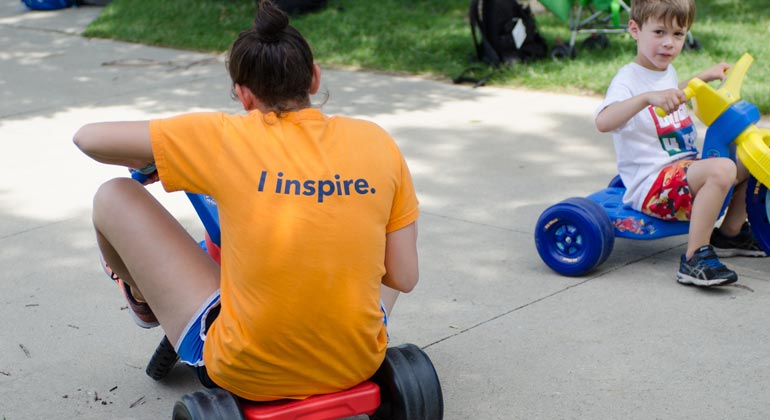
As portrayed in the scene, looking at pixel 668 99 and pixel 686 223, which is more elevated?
pixel 668 99

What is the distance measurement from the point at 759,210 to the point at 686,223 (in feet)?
0.90

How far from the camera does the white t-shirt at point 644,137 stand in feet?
12.7

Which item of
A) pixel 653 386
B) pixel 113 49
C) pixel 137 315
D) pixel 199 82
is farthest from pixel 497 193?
pixel 113 49

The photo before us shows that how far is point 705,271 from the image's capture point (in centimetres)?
363

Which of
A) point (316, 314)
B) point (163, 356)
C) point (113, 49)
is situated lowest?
point (113, 49)

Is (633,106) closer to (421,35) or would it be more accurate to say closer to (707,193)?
(707,193)

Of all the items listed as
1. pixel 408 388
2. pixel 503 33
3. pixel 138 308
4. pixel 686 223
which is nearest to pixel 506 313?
pixel 686 223

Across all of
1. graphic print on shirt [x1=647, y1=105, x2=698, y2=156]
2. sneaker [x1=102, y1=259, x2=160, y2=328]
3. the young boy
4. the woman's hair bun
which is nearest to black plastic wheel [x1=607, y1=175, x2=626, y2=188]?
the young boy

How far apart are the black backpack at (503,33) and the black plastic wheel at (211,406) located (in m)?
5.74

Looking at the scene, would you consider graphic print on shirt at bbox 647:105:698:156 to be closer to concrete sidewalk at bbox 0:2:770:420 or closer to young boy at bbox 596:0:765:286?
young boy at bbox 596:0:765:286

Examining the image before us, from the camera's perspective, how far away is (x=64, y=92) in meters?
7.81

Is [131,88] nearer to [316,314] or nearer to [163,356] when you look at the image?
[163,356]

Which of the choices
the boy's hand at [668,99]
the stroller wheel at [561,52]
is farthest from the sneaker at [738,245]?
the stroller wheel at [561,52]

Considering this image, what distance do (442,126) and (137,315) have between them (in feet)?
12.1
